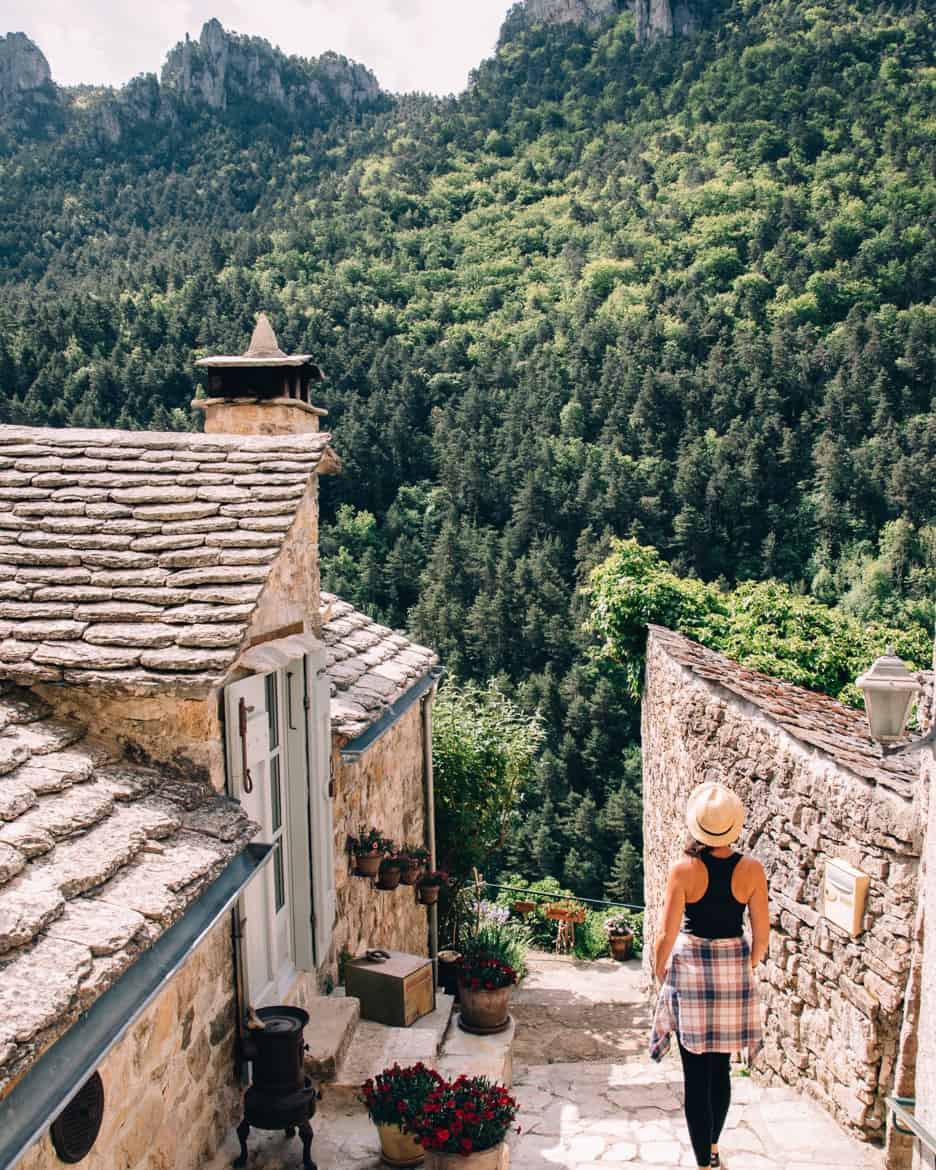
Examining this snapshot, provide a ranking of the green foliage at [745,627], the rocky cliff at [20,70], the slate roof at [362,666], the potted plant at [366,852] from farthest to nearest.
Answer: the rocky cliff at [20,70] → the green foliage at [745,627] → the potted plant at [366,852] → the slate roof at [362,666]

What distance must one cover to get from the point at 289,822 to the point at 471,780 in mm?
5484

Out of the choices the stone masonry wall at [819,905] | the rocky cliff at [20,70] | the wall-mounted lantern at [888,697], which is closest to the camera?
the stone masonry wall at [819,905]

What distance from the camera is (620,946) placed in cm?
1553

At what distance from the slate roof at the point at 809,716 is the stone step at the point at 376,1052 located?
2.82m

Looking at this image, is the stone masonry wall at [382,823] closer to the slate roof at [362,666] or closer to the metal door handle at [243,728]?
the slate roof at [362,666]

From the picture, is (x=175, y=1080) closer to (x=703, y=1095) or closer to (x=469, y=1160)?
(x=469, y=1160)

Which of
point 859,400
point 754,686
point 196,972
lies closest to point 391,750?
point 754,686

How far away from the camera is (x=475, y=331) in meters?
50.4

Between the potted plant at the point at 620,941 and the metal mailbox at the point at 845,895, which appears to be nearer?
the metal mailbox at the point at 845,895

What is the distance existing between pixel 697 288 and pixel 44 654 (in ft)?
156

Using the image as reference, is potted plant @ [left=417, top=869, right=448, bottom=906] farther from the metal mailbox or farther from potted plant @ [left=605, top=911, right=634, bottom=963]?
potted plant @ [left=605, top=911, right=634, bottom=963]

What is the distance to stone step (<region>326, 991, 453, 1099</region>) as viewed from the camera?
494cm

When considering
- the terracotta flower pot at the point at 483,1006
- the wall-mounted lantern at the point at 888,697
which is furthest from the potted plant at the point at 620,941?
the wall-mounted lantern at the point at 888,697

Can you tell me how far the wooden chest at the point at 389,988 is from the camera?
19.5 ft
